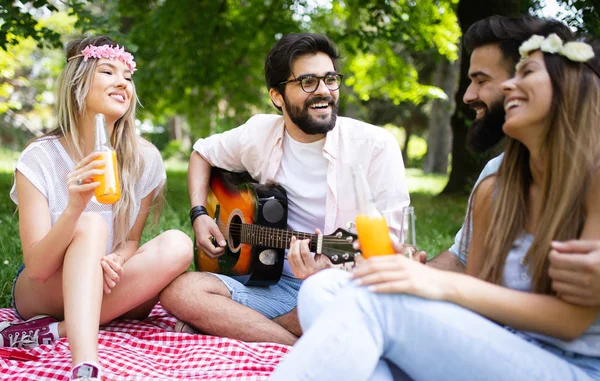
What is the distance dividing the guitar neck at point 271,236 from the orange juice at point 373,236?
107cm

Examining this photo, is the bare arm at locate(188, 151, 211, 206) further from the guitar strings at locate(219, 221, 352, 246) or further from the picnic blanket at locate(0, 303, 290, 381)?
the picnic blanket at locate(0, 303, 290, 381)

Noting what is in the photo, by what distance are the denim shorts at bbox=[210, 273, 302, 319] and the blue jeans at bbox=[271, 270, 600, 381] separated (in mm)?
1510

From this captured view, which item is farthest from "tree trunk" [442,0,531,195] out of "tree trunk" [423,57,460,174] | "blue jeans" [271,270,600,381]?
"tree trunk" [423,57,460,174]

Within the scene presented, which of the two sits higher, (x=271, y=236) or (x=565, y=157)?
(x=565, y=157)

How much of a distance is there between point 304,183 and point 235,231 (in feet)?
1.86

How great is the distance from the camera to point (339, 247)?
111 inches

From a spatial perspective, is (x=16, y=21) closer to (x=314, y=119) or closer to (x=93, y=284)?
(x=314, y=119)

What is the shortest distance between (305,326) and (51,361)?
51.6 inches

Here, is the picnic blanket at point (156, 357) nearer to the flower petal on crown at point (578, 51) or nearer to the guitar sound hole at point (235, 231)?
the guitar sound hole at point (235, 231)

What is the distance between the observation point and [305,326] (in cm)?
193

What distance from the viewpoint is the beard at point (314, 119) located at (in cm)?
322

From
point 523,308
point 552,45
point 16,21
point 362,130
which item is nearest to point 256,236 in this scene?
point 362,130

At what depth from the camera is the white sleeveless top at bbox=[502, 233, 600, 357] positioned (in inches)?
69.9

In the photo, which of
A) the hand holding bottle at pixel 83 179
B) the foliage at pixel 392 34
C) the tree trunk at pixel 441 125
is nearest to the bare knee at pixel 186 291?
the hand holding bottle at pixel 83 179
